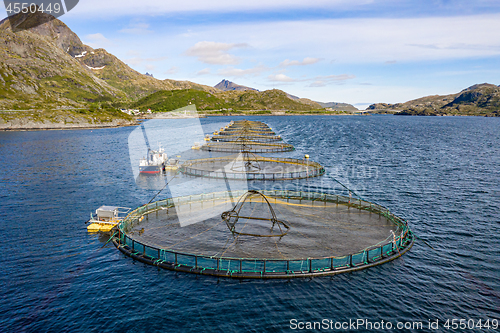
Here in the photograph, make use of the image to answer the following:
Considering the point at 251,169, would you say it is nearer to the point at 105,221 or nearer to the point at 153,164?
the point at 153,164

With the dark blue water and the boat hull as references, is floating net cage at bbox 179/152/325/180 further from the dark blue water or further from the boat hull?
the dark blue water

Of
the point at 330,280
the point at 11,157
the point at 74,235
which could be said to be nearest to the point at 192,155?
the point at 11,157

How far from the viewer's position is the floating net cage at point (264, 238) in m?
37.8

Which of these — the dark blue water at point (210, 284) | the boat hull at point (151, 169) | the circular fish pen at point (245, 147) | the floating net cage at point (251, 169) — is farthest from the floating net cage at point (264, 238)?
the circular fish pen at point (245, 147)

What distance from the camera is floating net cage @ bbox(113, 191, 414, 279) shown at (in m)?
37.8

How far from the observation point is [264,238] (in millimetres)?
45469

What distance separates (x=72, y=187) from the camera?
274 ft

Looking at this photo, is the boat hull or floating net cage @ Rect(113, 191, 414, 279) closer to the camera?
floating net cage @ Rect(113, 191, 414, 279)

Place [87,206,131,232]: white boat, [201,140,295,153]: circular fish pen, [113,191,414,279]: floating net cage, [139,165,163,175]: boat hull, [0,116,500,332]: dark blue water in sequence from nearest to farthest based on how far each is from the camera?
[0,116,500,332]: dark blue water
[113,191,414,279]: floating net cage
[87,206,131,232]: white boat
[139,165,163,175]: boat hull
[201,140,295,153]: circular fish pen

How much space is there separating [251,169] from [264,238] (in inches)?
2109

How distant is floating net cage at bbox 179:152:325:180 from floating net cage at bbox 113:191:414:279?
94.7ft

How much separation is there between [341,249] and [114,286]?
28.2m

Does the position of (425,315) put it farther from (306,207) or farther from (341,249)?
(306,207)

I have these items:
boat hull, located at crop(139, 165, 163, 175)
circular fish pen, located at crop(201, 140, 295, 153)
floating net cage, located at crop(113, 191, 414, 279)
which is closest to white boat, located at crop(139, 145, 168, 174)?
boat hull, located at crop(139, 165, 163, 175)
